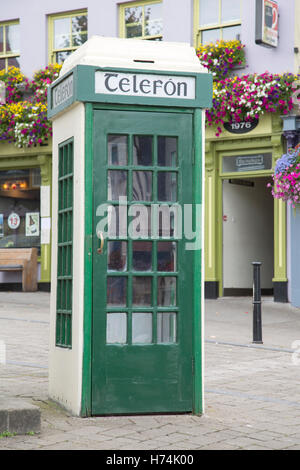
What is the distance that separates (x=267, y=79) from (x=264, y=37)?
811mm

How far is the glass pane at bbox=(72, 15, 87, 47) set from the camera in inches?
734

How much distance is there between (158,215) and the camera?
6.05 meters

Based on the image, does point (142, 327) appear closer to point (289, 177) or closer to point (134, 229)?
point (134, 229)

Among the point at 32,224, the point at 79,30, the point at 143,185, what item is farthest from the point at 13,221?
the point at 143,185

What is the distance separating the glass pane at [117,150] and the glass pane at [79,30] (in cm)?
1326

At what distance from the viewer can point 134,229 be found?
19.7 feet

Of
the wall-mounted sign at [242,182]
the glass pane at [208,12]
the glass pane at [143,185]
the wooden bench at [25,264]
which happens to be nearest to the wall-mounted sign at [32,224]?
the wooden bench at [25,264]

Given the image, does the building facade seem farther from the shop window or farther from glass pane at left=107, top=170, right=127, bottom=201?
glass pane at left=107, top=170, right=127, bottom=201

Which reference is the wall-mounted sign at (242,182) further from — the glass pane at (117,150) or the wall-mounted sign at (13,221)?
the glass pane at (117,150)

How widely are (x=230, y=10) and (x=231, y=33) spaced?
0.49 m

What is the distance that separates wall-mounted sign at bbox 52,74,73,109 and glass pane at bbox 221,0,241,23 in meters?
10.8

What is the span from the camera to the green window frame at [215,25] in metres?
16.6
